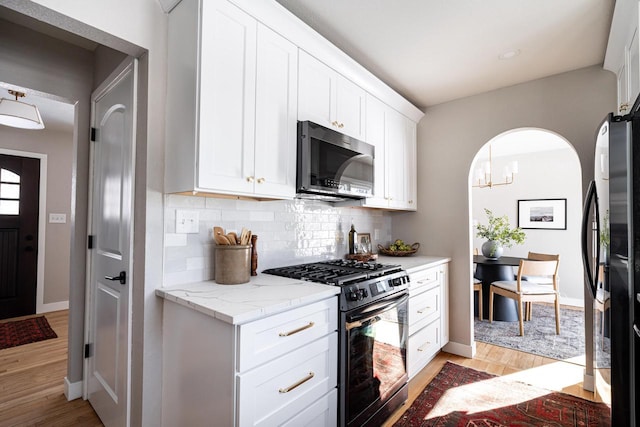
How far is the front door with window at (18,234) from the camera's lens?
4.04m

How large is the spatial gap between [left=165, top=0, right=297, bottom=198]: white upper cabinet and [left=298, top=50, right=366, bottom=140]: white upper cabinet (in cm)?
16

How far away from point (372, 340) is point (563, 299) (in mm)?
5028

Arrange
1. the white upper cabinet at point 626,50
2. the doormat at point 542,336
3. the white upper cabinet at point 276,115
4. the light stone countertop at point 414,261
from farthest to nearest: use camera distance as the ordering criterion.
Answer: the doormat at point 542,336 → the light stone countertop at point 414,261 → the white upper cabinet at point 276,115 → the white upper cabinet at point 626,50

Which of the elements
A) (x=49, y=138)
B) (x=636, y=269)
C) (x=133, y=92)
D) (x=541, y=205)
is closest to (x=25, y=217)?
(x=49, y=138)

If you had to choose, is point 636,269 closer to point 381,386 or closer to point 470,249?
point 381,386

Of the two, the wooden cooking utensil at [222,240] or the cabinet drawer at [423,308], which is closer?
the wooden cooking utensil at [222,240]

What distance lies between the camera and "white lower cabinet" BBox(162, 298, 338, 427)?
1.23 metres

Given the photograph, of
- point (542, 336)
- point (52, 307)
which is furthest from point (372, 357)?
point (52, 307)

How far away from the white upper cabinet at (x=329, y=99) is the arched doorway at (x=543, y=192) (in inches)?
125

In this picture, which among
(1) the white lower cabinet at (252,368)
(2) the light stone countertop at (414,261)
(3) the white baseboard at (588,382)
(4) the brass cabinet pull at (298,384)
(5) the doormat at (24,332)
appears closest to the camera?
(1) the white lower cabinet at (252,368)

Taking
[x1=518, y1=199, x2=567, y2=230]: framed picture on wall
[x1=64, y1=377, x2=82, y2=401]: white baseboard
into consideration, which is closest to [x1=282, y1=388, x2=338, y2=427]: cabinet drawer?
[x1=64, y1=377, x2=82, y2=401]: white baseboard

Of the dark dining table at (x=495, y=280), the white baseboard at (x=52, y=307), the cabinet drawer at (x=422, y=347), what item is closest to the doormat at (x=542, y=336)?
the dark dining table at (x=495, y=280)

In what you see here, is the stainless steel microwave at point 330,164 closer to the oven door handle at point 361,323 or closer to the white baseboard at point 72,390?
the oven door handle at point 361,323

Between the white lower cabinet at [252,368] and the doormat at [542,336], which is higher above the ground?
the white lower cabinet at [252,368]
